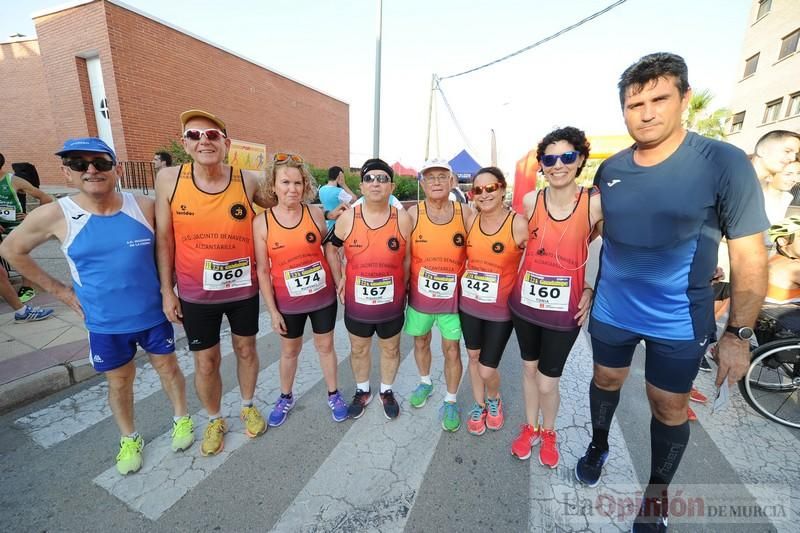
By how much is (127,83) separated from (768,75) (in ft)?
104

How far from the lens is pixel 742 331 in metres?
1.74

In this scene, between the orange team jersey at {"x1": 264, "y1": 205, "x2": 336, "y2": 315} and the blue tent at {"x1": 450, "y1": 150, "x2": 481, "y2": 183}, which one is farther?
the blue tent at {"x1": 450, "y1": 150, "x2": 481, "y2": 183}

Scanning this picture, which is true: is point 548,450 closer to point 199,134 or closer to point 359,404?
point 359,404

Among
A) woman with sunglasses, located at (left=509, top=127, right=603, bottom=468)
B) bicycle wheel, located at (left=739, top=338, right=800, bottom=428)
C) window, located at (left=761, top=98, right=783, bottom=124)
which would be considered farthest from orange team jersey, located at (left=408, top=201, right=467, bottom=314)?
window, located at (left=761, top=98, right=783, bottom=124)

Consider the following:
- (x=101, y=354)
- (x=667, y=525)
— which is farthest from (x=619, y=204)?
(x=101, y=354)

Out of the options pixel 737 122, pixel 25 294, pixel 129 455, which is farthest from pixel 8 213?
pixel 737 122

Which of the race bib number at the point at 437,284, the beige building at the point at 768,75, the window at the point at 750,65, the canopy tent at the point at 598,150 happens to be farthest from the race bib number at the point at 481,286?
the window at the point at 750,65

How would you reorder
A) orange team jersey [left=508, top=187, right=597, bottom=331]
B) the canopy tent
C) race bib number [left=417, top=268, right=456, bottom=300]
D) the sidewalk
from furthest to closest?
the canopy tent → the sidewalk → race bib number [left=417, top=268, right=456, bottom=300] → orange team jersey [left=508, top=187, right=597, bottom=331]

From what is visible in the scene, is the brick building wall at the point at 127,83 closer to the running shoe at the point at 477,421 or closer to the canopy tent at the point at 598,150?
the canopy tent at the point at 598,150

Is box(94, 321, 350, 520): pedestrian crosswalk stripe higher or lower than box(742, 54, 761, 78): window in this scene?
lower

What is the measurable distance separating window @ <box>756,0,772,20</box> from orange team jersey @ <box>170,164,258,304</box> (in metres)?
32.0

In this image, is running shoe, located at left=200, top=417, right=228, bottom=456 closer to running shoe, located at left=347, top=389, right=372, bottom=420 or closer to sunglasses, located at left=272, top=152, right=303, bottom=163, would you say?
running shoe, located at left=347, top=389, right=372, bottom=420

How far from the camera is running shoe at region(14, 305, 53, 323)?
169 inches

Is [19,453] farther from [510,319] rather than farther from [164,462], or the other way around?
[510,319]
